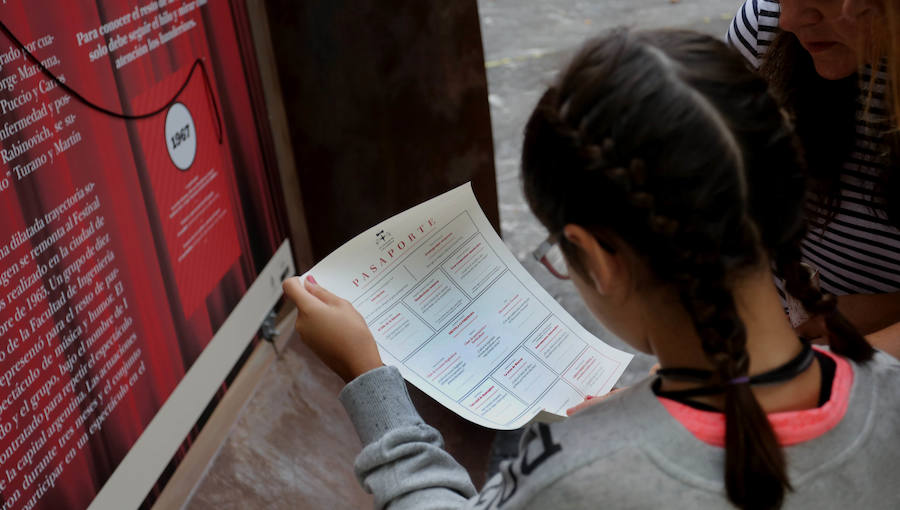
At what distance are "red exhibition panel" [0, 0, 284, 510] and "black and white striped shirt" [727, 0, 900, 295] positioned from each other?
84 centimetres

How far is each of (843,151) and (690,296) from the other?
0.58 m

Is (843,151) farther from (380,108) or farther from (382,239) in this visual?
(380,108)

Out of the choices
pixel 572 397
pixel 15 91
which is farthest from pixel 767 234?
pixel 15 91

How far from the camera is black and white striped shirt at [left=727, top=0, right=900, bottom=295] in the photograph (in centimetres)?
109

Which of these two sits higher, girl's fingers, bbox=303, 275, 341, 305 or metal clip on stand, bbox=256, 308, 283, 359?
girl's fingers, bbox=303, 275, 341, 305

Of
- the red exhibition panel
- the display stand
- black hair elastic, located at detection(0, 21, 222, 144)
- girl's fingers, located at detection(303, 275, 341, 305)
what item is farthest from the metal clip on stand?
girl's fingers, located at detection(303, 275, 341, 305)

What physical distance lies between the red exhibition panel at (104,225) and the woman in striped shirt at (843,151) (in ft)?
2.73

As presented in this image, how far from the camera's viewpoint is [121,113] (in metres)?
1.22

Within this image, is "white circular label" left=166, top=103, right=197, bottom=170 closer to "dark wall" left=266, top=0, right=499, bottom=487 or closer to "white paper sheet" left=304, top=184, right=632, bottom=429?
"dark wall" left=266, top=0, right=499, bottom=487

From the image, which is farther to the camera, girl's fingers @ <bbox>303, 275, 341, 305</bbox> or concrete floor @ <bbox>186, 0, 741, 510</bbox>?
concrete floor @ <bbox>186, 0, 741, 510</bbox>

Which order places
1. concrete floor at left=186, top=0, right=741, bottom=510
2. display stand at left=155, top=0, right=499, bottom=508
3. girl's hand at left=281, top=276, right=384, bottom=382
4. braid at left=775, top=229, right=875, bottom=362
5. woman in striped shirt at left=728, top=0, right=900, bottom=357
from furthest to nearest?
display stand at left=155, top=0, right=499, bottom=508
concrete floor at left=186, top=0, right=741, bottom=510
woman in striped shirt at left=728, top=0, right=900, bottom=357
girl's hand at left=281, top=276, right=384, bottom=382
braid at left=775, top=229, right=875, bottom=362

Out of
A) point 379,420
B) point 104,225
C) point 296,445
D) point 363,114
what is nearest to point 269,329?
point 296,445

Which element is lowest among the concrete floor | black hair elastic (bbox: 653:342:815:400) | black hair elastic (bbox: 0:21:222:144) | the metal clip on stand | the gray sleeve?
the concrete floor

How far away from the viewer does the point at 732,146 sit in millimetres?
664
